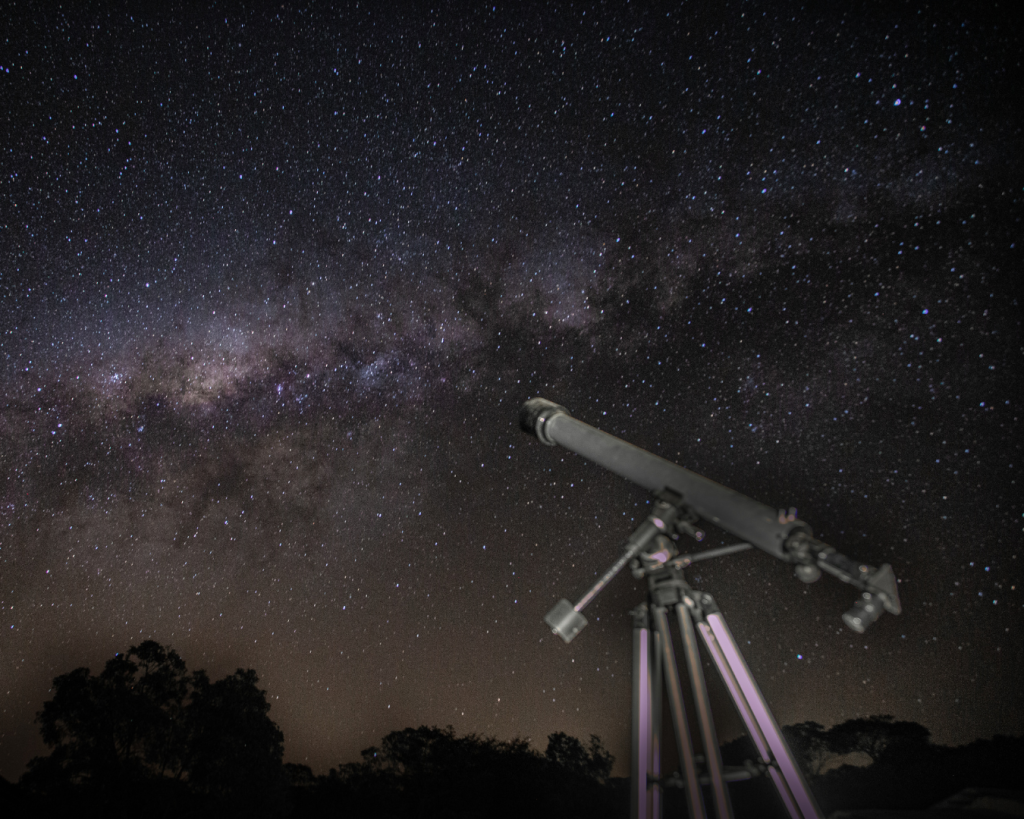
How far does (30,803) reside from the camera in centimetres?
948

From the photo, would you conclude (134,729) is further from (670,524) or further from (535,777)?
(670,524)

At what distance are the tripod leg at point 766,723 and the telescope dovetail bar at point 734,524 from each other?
1.50ft

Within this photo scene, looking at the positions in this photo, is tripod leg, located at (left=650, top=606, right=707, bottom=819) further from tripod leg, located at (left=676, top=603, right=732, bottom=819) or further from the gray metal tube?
the gray metal tube

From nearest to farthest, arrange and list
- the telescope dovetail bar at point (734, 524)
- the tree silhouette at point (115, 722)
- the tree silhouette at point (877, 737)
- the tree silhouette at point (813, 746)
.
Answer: the telescope dovetail bar at point (734, 524), the tree silhouette at point (115, 722), the tree silhouette at point (877, 737), the tree silhouette at point (813, 746)

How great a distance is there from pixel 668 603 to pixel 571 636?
49 centimetres

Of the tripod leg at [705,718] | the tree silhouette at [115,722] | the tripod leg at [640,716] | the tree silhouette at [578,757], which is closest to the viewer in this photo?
the tripod leg at [705,718]

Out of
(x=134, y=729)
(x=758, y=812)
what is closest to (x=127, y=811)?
(x=134, y=729)

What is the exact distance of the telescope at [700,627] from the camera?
2.00 m

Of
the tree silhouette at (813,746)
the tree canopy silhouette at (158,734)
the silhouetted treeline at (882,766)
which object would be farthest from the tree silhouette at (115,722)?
the tree silhouette at (813,746)

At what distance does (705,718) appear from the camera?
2143 mm

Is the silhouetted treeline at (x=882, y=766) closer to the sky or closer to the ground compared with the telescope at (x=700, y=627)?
closer to the ground

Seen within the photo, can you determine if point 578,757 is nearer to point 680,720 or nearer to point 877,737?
point 877,737

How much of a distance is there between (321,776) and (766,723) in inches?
650

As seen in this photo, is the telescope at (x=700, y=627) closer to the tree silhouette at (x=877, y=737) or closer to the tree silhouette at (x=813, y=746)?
the tree silhouette at (x=813, y=746)
